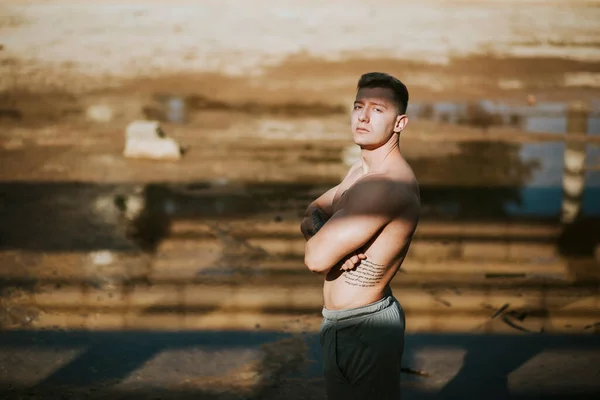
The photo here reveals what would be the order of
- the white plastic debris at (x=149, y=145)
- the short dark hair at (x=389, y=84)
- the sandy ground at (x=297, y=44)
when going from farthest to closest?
1. the sandy ground at (x=297, y=44)
2. the white plastic debris at (x=149, y=145)
3. the short dark hair at (x=389, y=84)

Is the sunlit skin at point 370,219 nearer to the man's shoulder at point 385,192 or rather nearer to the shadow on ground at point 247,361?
the man's shoulder at point 385,192

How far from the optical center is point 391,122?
3.30 metres

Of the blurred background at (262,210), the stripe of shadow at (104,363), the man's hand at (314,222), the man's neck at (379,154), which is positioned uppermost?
the man's neck at (379,154)

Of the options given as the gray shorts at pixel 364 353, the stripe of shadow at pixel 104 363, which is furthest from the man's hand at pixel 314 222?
the stripe of shadow at pixel 104 363

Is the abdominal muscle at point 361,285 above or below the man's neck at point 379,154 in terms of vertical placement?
below

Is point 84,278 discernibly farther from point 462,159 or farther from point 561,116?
point 561,116

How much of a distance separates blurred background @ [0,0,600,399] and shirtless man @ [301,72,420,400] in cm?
194

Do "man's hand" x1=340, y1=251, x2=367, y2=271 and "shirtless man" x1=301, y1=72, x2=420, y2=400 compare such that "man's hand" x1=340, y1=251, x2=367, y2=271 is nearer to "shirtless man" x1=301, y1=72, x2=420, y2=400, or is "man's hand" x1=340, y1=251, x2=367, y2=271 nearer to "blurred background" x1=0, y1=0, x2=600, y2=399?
"shirtless man" x1=301, y1=72, x2=420, y2=400

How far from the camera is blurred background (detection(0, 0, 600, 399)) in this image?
18.4ft

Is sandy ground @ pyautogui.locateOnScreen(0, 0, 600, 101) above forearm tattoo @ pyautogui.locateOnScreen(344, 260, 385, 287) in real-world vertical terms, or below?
above

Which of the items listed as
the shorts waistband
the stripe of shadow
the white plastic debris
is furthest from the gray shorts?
the white plastic debris

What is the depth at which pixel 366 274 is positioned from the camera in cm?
332

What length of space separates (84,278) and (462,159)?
6024 mm

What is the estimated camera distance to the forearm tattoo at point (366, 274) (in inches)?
130
